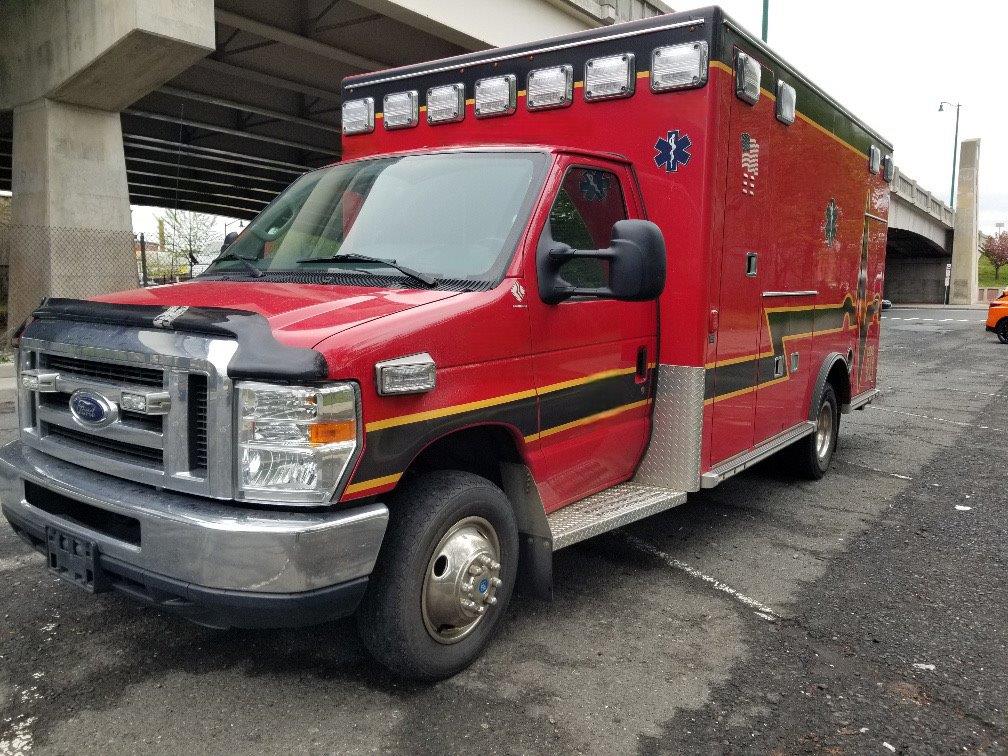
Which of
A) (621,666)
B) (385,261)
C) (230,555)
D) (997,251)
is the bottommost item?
(621,666)

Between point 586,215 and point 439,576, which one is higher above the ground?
point 586,215

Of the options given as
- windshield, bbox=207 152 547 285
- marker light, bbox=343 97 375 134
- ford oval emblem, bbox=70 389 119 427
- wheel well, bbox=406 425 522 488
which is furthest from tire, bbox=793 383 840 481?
ford oval emblem, bbox=70 389 119 427

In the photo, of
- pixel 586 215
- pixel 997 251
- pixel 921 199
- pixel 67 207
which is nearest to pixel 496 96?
pixel 586 215

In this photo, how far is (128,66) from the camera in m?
13.6

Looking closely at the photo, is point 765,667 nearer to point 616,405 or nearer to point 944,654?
point 944,654

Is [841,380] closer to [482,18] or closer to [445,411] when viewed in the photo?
[445,411]

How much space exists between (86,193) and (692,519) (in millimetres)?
12879

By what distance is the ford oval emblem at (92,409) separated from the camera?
3.11 meters

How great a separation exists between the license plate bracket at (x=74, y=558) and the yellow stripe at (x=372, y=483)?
95 centimetres

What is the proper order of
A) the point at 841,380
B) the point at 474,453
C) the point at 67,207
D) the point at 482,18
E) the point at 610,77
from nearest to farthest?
the point at 474,453, the point at 610,77, the point at 841,380, the point at 67,207, the point at 482,18

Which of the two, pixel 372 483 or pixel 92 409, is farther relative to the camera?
pixel 92 409

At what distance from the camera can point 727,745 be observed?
304 cm

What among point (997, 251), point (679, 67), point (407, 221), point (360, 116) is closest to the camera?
point (407, 221)

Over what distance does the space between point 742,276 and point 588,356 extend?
153cm
